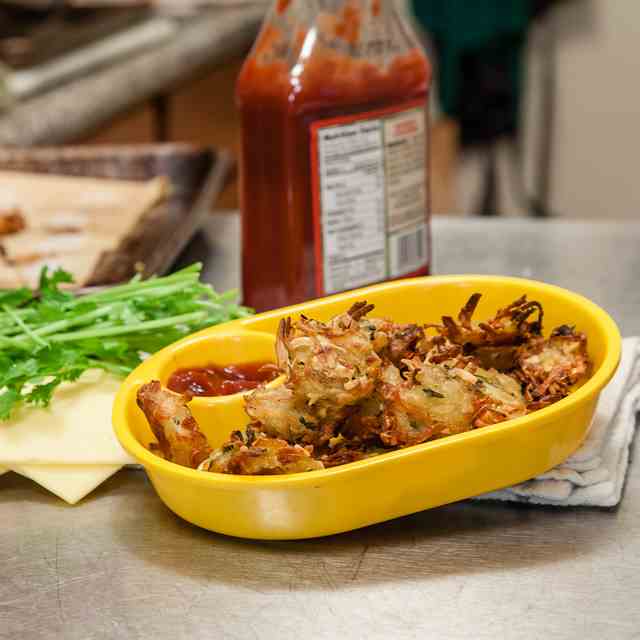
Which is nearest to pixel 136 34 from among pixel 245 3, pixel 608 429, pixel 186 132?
pixel 186 132

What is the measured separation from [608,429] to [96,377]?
0.47 meters

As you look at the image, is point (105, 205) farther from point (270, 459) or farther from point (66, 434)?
point (270, 459)

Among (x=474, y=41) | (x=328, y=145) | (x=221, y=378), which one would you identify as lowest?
(x=474, y=41)

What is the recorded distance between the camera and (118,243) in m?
1.58

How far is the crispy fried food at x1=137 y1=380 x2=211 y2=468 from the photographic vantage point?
827mm

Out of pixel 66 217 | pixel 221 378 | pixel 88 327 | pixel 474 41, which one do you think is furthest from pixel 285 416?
pixel 474 41

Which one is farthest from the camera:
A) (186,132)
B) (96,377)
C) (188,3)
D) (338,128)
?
(188,3)

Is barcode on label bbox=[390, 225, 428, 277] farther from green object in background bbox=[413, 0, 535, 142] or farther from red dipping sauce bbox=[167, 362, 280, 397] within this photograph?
green object in background bbox=[413, 0, 535, 142]

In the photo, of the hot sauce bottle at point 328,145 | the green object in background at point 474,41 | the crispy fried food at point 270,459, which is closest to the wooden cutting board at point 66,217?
the hot sauce bottle at point 328,145

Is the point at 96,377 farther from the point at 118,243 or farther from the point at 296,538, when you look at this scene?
the point at 118,243

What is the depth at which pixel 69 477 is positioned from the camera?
93 centimetres

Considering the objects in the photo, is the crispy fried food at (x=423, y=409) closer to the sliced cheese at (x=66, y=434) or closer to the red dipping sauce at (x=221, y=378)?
the red dipping sauce at (x=221, y=378)

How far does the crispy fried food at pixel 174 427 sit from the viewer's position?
0.83 meters

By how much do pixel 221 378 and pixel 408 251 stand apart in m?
0.40
